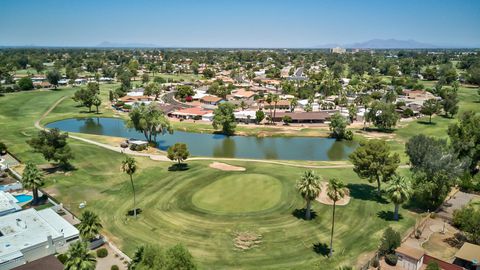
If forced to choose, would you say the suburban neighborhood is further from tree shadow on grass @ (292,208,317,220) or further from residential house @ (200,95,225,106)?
residential house @ (200,95,225,106)

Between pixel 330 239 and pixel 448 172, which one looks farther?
pixel 448 172

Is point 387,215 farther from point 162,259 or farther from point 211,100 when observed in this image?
point 211,100

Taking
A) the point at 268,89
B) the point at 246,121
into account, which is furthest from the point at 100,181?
the point at 268,89

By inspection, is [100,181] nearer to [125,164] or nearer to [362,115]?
[125,164]

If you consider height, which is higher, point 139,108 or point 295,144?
point 139,108

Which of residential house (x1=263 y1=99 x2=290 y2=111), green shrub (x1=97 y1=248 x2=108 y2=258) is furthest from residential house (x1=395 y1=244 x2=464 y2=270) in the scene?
residential house (x1=263 y1=99 x2=290 y2=111)

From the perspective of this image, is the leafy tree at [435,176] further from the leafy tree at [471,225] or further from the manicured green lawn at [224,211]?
the leafy tree at [471,225]

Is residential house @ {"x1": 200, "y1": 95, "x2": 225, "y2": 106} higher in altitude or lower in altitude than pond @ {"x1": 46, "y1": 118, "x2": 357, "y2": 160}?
higher
